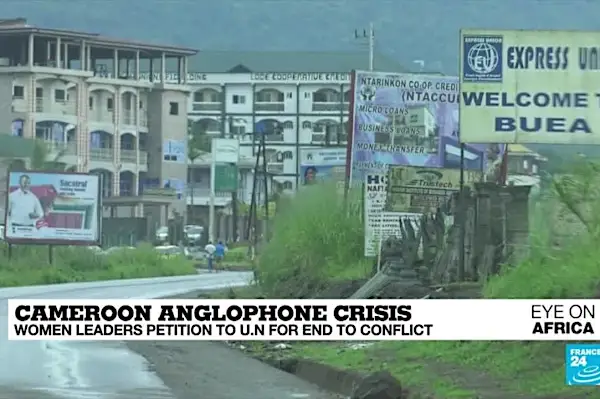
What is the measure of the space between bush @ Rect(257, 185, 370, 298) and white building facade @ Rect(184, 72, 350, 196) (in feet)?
189

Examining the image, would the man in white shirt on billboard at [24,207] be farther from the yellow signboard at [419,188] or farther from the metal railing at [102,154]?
the metal railing at [102,154]

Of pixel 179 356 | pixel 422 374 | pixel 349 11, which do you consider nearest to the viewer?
pixel 422 374

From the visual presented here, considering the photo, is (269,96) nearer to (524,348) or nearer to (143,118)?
(143,118)

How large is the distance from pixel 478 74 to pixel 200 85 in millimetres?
98485

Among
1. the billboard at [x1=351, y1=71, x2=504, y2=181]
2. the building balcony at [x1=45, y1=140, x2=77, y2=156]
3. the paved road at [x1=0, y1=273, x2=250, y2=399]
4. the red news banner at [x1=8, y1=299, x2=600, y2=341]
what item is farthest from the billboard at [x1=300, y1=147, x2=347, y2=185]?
the red news banner at [x1=8, y1=299, x2=600, y2=341]

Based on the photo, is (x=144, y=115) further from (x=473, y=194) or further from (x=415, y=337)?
(x=415, y=337)

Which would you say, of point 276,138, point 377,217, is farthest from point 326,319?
point 276,138

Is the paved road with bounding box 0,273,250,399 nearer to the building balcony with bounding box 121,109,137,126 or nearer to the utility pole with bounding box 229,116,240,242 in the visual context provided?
the utility pole with bounding box 229,116,240,242

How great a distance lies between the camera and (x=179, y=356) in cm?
2153

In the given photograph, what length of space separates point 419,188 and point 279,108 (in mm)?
77058

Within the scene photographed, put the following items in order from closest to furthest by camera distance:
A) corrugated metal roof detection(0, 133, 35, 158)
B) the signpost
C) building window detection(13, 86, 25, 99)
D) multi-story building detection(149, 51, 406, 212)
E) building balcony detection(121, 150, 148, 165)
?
1. corrugated metal roof detection(0, 133, 35, 158)
2. the signpost
3. building window detection(13, 86, 25, 99)
4. multi-story building detection(149, 51, 406, 212)
5. building balcony detection(121, 150, 148, 165)

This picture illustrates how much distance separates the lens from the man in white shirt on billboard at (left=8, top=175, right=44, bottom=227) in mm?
57969

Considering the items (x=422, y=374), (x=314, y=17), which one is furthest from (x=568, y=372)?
(x=314, y=17)

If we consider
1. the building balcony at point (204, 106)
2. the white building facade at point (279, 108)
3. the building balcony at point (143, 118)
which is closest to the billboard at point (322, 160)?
the white building facade at point (279, 108)
